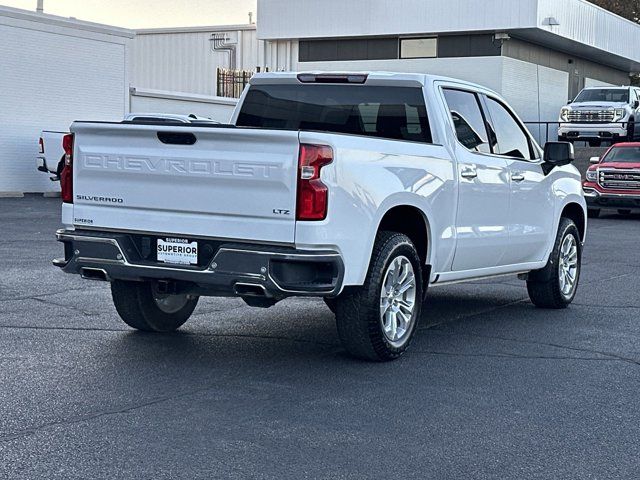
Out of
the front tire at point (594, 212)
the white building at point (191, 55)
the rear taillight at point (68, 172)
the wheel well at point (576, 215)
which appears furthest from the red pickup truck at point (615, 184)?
the white building at point (191, 55)

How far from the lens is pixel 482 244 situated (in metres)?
9.65

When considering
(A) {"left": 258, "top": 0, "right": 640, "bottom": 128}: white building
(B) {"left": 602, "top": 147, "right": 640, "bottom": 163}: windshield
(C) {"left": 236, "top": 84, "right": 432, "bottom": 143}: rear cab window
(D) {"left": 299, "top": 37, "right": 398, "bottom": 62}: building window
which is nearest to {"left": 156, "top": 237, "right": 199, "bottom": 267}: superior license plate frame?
(C) {"left": 236, "top": 84, "right": 432, "bottom": 143}: rear cab window

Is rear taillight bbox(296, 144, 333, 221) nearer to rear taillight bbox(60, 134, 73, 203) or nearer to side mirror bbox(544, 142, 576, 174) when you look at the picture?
rear taillight bbox(60, 134, 73, 203)

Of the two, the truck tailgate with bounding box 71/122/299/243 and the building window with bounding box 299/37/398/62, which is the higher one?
the building window with bounding box 299/37/398/62

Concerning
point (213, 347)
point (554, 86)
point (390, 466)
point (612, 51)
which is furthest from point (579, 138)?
point (390, 466)

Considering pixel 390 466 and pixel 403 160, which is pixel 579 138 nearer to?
pixel 403 160

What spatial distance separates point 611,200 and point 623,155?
1.61 m

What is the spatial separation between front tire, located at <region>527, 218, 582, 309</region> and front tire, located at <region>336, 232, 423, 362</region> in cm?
283

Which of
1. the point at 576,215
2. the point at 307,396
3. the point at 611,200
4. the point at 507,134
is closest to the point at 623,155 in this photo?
the point at 611,200

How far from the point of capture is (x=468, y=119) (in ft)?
32.0

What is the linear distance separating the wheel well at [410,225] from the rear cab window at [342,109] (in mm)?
791

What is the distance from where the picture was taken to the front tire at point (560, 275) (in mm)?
11125

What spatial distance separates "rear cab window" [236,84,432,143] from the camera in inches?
370

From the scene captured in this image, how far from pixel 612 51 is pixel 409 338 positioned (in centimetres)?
4798
